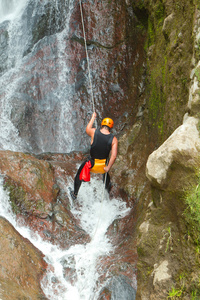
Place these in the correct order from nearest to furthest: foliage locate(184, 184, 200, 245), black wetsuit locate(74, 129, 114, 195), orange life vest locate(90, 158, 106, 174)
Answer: foliage locate(184, 184, 200, 245)
black wetsuit locate(74, 129, 114, 195)
orange life vest locate(90, 158, 106, 174)

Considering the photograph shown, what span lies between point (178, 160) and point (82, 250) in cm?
285

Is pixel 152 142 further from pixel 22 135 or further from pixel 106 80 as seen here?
pixel 22 135

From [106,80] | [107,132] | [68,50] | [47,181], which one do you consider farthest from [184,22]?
[68,50]

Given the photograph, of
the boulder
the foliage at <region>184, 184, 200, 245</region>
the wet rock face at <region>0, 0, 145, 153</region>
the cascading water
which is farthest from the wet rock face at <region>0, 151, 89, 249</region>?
the foliage at <region>184, 184, 200, 245</region>

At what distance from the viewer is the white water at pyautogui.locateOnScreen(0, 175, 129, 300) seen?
4584mm

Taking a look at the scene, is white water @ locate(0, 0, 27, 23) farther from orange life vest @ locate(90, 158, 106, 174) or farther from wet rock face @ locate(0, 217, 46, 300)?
wet rock face @ locate(0, 217, 46, 300)

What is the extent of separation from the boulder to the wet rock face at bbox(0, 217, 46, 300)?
2.16 metres

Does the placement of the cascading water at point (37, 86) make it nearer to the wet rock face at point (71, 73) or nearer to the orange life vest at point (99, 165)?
the wet rock face at point (71, 73)

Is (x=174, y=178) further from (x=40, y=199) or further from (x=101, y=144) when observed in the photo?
(x=40, y=199)

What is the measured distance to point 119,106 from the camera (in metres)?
9.12

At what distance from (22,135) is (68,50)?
121 inches

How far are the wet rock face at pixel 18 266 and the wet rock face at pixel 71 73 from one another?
170 inches

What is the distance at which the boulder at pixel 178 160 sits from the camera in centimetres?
326

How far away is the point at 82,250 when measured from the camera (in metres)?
5.39
